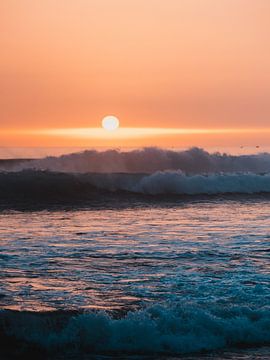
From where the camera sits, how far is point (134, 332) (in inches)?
358

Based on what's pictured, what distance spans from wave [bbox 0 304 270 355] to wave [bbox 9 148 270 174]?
29.6 m

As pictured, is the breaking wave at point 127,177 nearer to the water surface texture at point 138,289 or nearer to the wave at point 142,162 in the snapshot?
the wave at point 142,162

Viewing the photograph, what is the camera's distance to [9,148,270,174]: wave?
4056 cm

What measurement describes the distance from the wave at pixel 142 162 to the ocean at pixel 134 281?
13388 millimetres

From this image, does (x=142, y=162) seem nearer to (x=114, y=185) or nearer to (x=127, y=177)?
(x=127, y=177)

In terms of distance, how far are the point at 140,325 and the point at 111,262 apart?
13.9ft

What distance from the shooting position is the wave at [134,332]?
887 centimetres

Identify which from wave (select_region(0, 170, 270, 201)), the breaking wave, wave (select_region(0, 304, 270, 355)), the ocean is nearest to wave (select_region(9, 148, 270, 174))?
the breaking wave

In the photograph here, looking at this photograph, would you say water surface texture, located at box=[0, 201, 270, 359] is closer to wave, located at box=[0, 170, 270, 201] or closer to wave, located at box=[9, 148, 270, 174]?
wave, located at box=[0, 170, 270, 201]

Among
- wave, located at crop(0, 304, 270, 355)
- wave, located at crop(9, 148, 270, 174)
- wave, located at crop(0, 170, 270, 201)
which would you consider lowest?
wave, located at crop(0, 304, 270, 355)

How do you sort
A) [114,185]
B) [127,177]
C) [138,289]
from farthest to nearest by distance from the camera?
1. [127,177]
2. [114,185]
3. [138,289]

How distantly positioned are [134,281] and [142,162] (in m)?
31.0

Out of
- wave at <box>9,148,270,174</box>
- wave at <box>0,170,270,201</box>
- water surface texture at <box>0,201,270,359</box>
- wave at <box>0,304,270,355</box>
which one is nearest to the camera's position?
wave at <box>0,304,270,355</box>

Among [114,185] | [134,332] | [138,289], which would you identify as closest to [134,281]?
[138,289]
